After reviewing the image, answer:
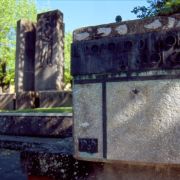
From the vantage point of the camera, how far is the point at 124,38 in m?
2.28

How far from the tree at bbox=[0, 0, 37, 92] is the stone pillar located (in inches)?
533

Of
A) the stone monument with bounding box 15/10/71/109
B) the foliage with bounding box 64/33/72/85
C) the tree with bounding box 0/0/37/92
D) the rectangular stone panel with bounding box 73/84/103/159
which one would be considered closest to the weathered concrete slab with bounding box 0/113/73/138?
the stone monument with bounding box 15/10/71/109

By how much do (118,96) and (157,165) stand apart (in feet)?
1.83

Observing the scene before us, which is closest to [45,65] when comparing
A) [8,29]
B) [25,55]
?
[25,55]

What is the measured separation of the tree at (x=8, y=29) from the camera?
1101 inches

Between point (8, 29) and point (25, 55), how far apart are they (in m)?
14.7

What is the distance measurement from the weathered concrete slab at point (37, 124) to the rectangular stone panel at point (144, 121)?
19.1 ft

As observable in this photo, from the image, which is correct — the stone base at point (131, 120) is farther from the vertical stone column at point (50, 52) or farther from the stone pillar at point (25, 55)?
the stone pillar at point (25, 55)

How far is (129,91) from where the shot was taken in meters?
2.20

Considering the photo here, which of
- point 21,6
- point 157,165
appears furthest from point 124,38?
point 21,6

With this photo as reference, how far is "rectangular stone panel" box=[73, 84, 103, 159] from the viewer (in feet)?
7.55

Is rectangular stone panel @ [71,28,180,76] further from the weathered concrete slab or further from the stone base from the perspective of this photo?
the weathered concrete slab

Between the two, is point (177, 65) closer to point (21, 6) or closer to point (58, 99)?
point (58, 99)

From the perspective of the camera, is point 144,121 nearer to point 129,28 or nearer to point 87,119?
point 87,119
